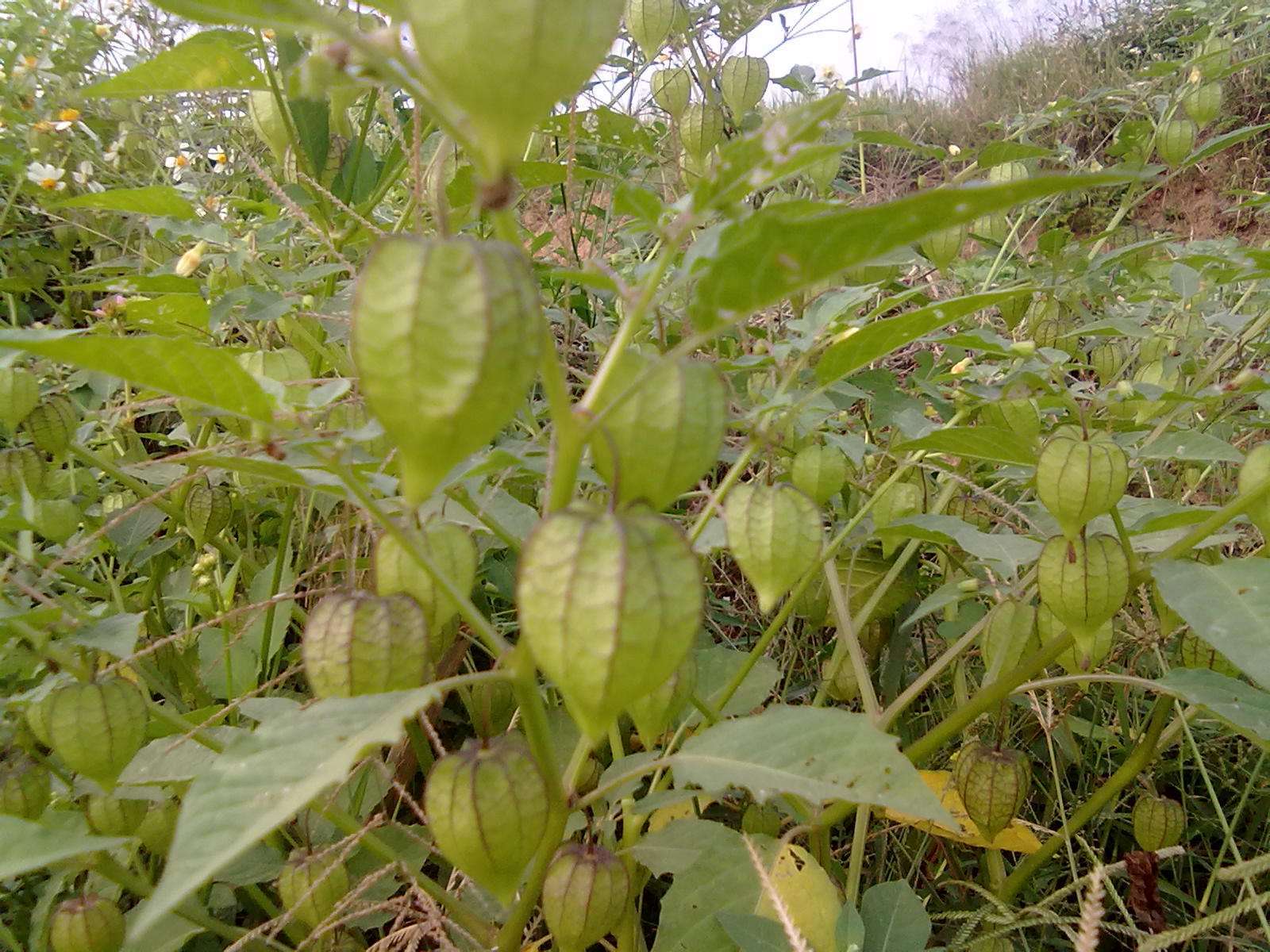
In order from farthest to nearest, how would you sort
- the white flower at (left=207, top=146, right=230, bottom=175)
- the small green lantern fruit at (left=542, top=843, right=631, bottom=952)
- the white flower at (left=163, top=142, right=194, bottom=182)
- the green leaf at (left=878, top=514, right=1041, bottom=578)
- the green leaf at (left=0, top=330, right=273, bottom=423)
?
the white flower at (left=207, top=146, right=230, bottom=175), the white flower at (left=163, top=142, right=194, bottom=182), the green leaf at (left=878, top=514, right=1041, bottom=578), the small green lantern fruit at (left=542, top=843, right=631, bottom=952), the green leaf at (left=0, top=330, right=273, bottom=423)

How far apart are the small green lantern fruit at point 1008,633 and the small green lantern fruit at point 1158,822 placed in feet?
0.96

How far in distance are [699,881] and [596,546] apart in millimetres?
597

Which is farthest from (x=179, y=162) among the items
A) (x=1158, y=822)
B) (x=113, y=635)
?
(x=1158, y=822)

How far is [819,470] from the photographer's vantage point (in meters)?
1.14

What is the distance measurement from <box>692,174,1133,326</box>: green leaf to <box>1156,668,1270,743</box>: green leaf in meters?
0.64

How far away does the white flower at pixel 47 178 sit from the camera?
1954 mm

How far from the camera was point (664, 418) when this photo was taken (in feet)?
1.99

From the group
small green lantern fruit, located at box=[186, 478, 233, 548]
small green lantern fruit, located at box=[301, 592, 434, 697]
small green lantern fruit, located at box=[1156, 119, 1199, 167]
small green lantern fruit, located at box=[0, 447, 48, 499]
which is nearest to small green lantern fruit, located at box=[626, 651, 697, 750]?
small green lantern fruit, located at box=[301, 592, 434, 697]

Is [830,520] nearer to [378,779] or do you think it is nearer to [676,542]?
[378,779]

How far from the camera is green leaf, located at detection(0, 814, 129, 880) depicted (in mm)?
701

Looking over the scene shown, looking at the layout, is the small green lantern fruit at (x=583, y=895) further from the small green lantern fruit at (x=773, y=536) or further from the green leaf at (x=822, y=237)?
the green leaf at (x=822, y=237)

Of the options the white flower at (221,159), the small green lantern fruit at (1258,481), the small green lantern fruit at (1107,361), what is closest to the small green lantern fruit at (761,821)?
the small green lantern fruit at (1258,481)

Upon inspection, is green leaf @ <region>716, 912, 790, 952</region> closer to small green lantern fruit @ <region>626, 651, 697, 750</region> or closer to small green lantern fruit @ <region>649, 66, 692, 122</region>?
small green lantern fruit @ <region>626, 651, 697, 750</region>

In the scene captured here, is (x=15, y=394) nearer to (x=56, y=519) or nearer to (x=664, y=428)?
(x=56, y=519)
